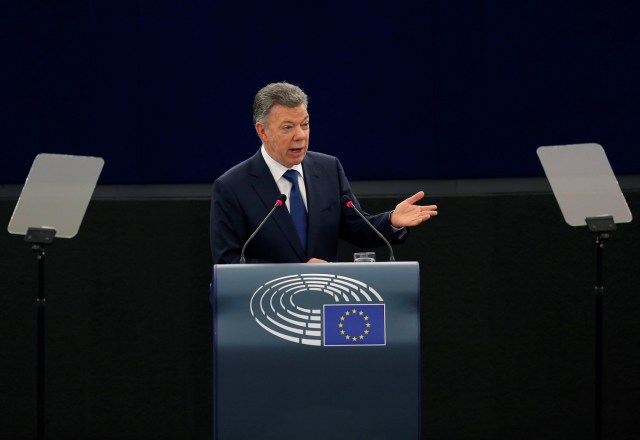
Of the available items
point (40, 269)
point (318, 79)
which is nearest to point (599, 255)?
point (318, 79)

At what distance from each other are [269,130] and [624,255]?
195 centimetres

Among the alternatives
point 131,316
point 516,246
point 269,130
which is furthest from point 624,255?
point 131,316

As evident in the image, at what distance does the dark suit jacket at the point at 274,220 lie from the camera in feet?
11.3

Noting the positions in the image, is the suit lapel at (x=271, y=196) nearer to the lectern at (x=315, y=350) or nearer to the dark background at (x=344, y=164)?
the lectern at (x=315, y=350)

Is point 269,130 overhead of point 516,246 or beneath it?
overhead

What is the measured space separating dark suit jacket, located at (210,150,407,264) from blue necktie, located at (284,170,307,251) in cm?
3

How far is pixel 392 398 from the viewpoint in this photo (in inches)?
119

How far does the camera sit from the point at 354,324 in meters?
3.01

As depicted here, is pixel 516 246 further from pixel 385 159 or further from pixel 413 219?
pixel 413 219

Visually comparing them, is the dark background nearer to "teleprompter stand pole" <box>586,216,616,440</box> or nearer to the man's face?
"teleprompter stand pole" <box>586,216,616,440</box>

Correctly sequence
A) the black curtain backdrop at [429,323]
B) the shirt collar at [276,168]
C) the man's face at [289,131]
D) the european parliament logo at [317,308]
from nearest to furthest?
the european parliament logo at [317,308], the man's face at [289,131], the shirt collar at [276,168], the black curtain backdrop at [429,323]

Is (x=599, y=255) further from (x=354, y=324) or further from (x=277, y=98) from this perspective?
(x=277, y=98)

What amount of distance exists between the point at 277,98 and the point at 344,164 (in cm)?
119

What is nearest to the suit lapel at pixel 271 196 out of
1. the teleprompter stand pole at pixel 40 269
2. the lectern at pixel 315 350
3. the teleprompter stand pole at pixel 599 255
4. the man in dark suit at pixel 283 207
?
the man in dark suit at pixel 283 207
